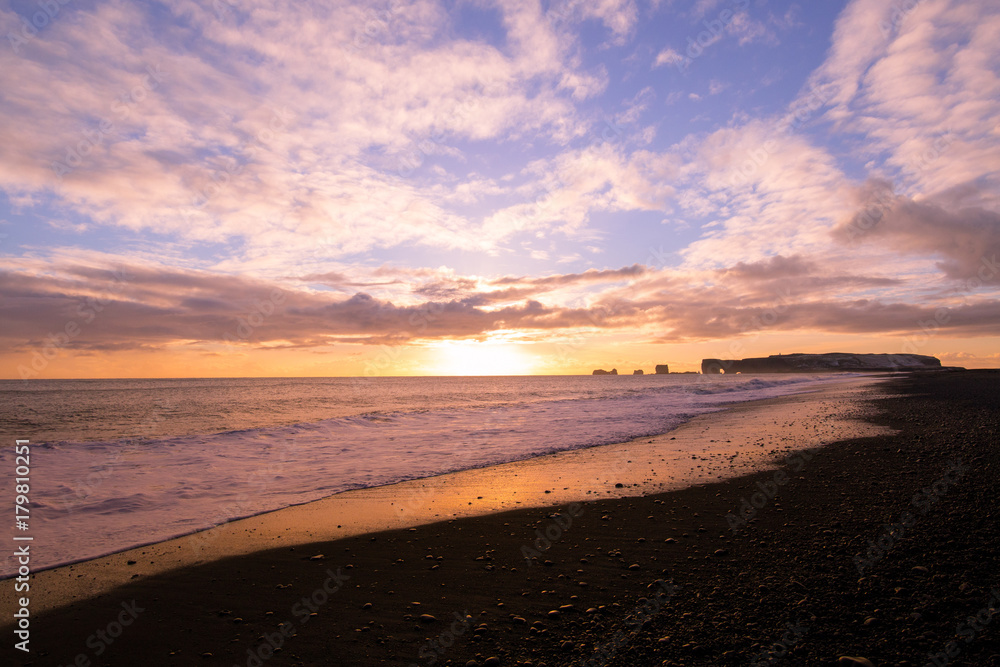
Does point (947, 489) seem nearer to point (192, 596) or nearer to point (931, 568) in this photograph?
point (931, 568)

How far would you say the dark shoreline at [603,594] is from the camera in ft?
14.1

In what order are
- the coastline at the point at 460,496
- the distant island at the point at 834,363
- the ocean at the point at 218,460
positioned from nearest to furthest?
the coastline at the point at 460,496 < the ocean at the point at 218,460 < the distant island at the point at 834,363

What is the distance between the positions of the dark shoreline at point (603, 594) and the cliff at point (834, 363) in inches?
7654

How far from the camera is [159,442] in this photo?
18.9 meters

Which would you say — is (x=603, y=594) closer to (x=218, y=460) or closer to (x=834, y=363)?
(x=218, y=460)

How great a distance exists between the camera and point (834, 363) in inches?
6732

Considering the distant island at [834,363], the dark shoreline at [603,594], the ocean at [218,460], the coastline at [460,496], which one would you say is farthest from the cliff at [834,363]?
the dark shoreline at [603,594]

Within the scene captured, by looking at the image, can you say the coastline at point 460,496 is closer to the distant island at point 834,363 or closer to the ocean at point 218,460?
the ocean at point 218,460

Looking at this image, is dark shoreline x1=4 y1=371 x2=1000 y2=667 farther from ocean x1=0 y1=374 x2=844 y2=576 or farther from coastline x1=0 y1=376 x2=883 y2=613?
ocean x1=0 y1=374 x2=844 y2=576

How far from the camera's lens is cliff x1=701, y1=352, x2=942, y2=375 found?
168 meters

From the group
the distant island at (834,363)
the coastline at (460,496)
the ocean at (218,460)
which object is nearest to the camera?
the coastline at (460,496)

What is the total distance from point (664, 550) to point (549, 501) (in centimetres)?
337

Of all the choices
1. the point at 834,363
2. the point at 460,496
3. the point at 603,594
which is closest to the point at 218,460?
the point at 460,496

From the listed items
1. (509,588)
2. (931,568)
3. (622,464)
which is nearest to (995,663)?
(931,568)
